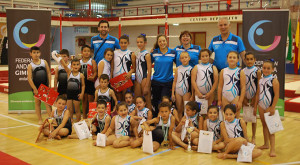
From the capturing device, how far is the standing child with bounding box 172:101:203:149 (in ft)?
15.4

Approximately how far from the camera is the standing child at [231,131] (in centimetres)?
420

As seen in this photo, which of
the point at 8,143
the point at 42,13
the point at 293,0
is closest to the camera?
the point at 8,143

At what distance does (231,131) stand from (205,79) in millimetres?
1016

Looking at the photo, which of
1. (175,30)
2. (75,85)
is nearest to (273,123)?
(75,85)

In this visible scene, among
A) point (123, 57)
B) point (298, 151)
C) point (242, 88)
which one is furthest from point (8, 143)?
point (298, 151)

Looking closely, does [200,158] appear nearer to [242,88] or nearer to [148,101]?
[242,88]

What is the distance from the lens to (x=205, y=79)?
5.02 meters

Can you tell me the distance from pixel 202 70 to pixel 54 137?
2751mm

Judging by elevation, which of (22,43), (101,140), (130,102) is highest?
(22,43)

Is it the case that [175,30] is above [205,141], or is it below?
Answer: above

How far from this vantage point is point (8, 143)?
4.88 meters

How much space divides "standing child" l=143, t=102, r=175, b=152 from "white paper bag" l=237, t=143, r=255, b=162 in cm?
105

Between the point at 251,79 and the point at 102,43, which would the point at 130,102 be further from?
the point at 251,79

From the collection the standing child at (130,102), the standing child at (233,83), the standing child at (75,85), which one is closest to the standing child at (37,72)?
the standing child at (75,85)
